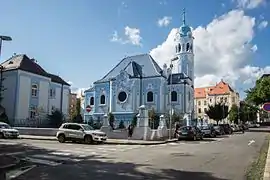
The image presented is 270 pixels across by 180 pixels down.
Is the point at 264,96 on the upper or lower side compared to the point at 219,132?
upper

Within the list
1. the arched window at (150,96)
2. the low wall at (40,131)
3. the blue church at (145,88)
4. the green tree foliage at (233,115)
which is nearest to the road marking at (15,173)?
the low wall at (40,131)

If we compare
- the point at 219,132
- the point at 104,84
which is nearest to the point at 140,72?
the point at 104,84

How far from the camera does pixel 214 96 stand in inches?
4921

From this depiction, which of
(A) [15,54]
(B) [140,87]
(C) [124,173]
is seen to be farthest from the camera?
(B) [140,87]

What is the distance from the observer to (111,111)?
2682 inches

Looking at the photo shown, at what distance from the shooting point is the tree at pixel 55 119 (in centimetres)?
4794

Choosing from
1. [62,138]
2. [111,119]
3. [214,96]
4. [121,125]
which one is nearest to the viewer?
[62,138]

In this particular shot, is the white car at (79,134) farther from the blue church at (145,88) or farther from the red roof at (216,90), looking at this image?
the red roof at (216,90)

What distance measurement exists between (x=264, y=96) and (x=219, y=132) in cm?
802

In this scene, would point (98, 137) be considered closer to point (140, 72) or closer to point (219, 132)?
point (219, 132)

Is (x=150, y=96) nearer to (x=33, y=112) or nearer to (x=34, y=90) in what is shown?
(x=34, y=90)

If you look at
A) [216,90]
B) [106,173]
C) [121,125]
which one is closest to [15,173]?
[106,173]

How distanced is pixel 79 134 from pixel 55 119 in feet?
77.2

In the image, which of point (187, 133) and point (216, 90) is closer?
point (187, 133)
